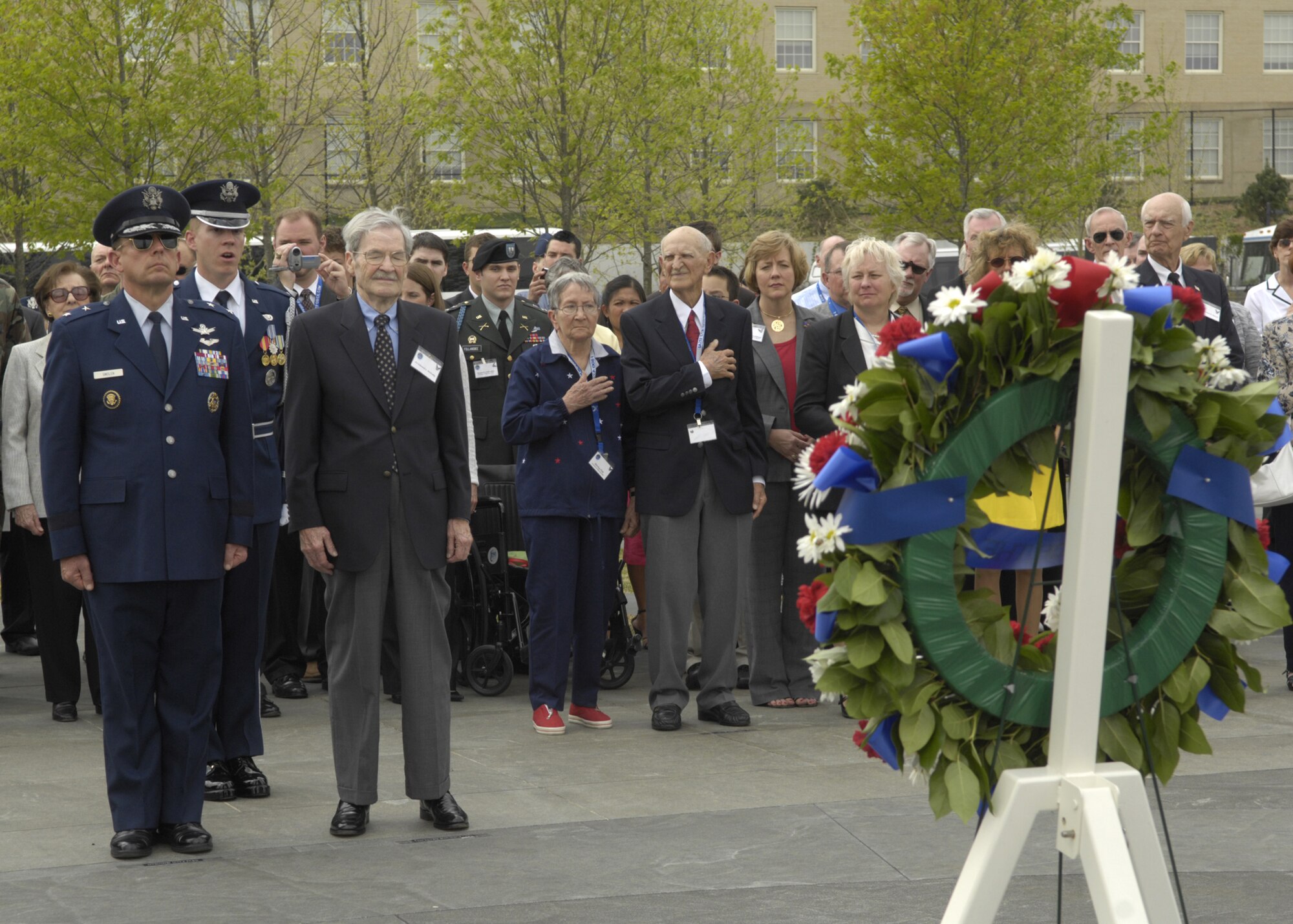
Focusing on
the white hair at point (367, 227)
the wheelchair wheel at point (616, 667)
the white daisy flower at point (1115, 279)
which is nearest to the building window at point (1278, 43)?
the wheelchair wheel at point (616, 667)

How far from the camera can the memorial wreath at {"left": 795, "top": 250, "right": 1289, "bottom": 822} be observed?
3.25 metres

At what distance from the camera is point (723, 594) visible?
7418mm

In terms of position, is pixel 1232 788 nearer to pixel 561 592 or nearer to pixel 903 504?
pixel 561 592

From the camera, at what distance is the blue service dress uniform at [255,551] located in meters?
6.12

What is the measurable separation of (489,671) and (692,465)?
1.71 m

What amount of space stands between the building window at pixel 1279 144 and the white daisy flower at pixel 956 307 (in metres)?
48.0

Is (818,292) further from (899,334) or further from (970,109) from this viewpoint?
(970,109)

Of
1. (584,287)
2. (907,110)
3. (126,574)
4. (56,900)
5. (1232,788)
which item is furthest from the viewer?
(907,110)

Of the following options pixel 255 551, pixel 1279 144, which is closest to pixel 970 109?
pixel 255 551

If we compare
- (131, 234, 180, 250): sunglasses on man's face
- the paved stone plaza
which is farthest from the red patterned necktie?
(131, 234, 180, 250): sunglasses on man's face

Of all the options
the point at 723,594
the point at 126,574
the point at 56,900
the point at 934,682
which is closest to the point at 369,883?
the point at 56,900

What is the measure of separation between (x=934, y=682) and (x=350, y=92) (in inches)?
947

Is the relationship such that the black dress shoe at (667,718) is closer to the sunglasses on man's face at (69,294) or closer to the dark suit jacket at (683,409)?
the dark suit jacket at (683,409)

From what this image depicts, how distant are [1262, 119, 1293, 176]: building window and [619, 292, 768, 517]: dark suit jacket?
44.4 m
